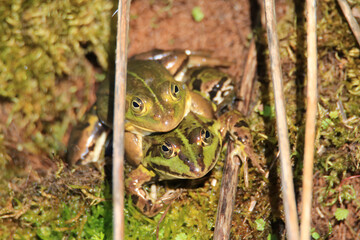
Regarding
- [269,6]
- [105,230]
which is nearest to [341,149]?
[269,6]

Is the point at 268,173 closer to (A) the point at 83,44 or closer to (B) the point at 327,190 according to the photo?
(B) the point at 327,190

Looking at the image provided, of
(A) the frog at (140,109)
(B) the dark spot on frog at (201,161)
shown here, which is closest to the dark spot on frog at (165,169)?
(B) the dark spot on frog at (201,161)

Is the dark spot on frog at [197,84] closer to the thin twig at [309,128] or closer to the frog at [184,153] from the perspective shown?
the frog at [184,153]

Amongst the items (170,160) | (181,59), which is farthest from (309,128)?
(181,59)

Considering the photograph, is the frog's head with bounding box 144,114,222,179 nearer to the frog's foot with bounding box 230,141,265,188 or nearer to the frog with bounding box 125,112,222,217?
the frog with bounding box 125,112,222,217

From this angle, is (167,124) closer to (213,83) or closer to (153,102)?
(153,102)
